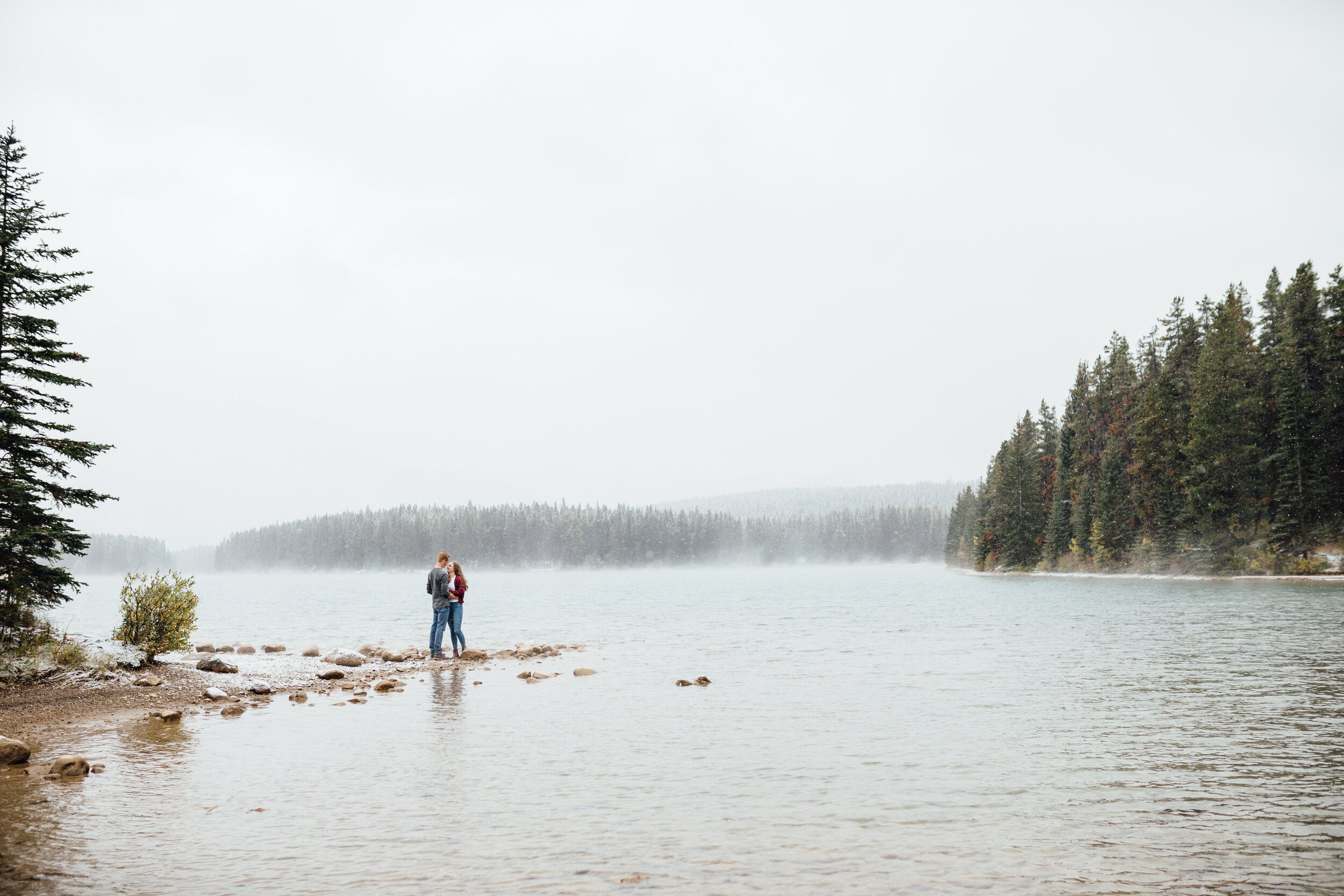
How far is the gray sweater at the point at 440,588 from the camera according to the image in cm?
2622

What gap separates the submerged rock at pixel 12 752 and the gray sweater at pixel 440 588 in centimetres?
1414

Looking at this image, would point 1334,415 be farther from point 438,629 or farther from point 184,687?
point 184,687

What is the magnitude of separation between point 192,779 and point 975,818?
427 inches

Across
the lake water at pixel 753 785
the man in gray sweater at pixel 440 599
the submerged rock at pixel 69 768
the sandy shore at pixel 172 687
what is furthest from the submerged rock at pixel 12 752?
the man in gray sweater at pixel 440 599

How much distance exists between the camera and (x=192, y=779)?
37.1ft

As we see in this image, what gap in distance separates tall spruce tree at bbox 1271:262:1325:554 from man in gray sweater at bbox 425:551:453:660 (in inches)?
2683

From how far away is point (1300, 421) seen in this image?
6375 centimetres

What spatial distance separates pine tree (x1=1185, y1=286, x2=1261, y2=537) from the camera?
68.0 meters

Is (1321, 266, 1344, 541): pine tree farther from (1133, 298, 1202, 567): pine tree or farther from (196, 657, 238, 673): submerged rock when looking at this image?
(196, 657, 238, 673): submerged rock

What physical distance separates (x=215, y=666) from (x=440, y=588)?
22.2 ft

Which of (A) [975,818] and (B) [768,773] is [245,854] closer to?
(B) [768,773]

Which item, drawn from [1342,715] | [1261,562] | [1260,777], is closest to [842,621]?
[1342,715]

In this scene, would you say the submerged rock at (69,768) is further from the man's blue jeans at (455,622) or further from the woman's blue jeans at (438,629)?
the woman's blue jeans at (438,629)

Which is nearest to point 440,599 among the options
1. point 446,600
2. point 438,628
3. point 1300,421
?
point 446,600
